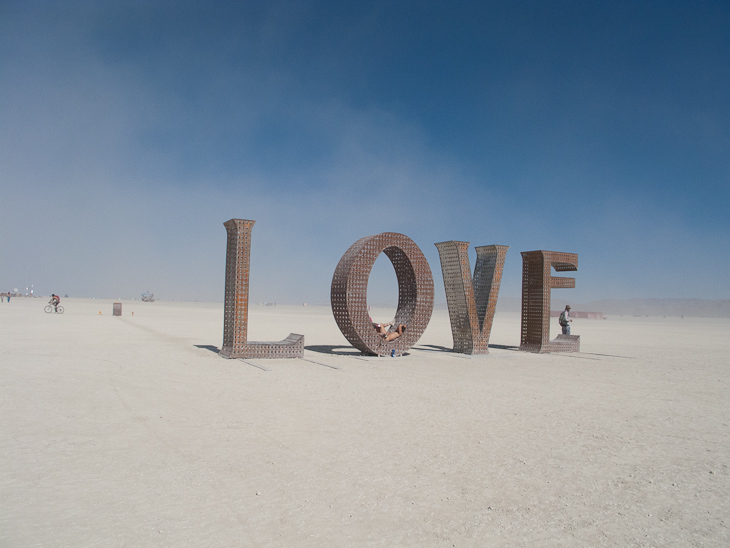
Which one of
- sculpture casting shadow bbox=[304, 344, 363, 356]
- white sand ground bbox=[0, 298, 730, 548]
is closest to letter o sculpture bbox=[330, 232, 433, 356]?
sculpture casting shadow bbox=[304, 344, 363, 356]

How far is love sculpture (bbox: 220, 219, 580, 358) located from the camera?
47.2 ft

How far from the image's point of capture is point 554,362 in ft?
50.8

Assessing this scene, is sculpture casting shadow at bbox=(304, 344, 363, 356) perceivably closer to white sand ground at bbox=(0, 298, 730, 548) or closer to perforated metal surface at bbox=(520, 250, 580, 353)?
white sand ground at bbox=(0, 298, 730, 548)

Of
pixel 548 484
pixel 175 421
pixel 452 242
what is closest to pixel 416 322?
pixel 452 242

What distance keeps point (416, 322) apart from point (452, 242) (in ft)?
9.76

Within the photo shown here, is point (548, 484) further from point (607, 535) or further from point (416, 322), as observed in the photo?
point (416, 322)

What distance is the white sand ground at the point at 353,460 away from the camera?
405 cm

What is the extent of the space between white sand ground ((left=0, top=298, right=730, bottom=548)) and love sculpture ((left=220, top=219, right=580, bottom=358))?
3315 mm

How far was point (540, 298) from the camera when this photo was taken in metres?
18.8

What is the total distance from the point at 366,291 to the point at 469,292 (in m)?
4.14

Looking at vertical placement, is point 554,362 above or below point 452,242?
below

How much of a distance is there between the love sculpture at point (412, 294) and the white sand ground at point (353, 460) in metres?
3.32

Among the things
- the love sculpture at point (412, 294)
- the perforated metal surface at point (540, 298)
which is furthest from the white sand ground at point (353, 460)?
the perforated metal surface at point (540, 298)

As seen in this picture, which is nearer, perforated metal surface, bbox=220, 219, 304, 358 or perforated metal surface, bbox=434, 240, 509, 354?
perforated metal surface, bbox=220, 219, 304, 358
